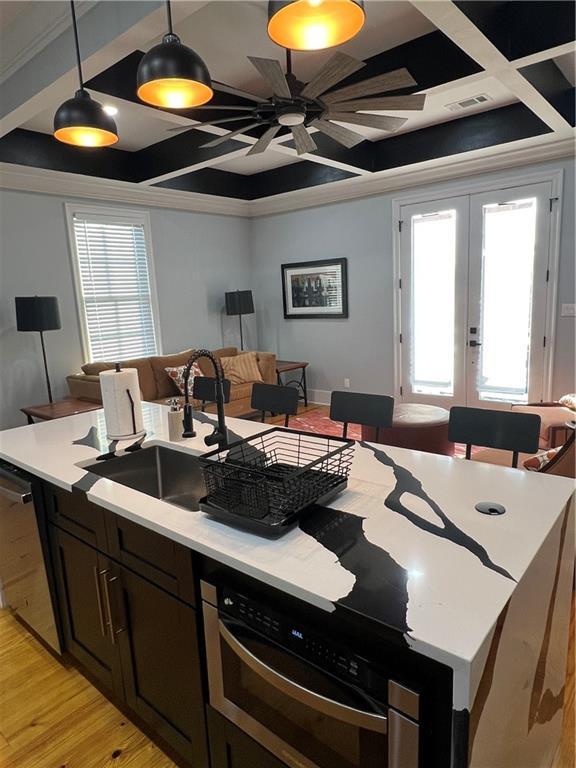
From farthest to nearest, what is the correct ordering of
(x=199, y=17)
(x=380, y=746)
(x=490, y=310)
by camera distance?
1. (x=490, y=310)
2. (x=199, y=17)
3. (x=380, y=746)

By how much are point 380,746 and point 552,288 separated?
455cm

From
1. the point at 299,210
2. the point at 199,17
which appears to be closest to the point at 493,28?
the point at 199,17

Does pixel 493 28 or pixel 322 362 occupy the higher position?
pixel 493 28

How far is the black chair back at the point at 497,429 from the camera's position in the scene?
6.18ft

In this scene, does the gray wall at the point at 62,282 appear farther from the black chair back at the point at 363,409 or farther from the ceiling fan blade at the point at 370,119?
the black chair back at the point at 363,409

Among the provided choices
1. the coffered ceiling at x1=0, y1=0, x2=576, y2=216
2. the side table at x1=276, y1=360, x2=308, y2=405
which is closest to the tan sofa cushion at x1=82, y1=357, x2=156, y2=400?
the side table at x1=276, y1=360, x2=308, y2=405

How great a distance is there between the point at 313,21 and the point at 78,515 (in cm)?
182

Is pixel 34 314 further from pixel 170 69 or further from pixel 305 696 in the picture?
pixel 305 696

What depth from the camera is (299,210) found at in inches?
246

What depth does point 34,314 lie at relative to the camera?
418 cm

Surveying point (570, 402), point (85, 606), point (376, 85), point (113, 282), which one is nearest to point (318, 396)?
point (113, 282)

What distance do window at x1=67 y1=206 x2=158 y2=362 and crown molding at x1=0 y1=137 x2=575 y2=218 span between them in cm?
22

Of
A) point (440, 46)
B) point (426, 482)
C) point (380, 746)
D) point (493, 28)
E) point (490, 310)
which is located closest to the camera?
point (380, 746)

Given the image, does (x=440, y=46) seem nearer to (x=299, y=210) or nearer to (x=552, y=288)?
(x=552, y=288)
